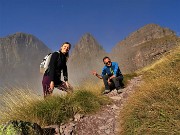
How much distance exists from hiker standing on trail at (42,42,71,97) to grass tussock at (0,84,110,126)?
0.59 meters

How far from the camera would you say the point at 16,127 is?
6934 millimetres

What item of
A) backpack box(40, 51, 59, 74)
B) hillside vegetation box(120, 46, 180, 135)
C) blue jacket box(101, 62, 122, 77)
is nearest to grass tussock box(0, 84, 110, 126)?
backpack box(40, 51, 59, 74)

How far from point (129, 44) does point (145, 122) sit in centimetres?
18863

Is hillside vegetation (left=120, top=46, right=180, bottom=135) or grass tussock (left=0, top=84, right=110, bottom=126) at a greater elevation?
grass tussock (left=0, top=84, right=110, bottom=126)

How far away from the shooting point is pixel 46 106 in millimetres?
9031

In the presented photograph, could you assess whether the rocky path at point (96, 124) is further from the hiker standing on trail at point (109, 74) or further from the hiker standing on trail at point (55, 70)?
the hiker standing on trail at point (109, 74)

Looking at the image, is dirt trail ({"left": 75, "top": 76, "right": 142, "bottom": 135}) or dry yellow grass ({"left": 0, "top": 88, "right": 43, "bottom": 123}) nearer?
A: dirt trail ({"left": 75, "top": 76, "right": 142, "bottom": 135})

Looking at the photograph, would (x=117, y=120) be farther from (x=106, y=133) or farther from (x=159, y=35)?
(x=159, y=35)

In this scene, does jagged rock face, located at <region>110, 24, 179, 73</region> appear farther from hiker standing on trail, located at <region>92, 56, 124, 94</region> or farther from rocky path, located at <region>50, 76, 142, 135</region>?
rocky path, located at <region>50, 76, 142, 135</region>

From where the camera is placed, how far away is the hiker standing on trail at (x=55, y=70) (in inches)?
392

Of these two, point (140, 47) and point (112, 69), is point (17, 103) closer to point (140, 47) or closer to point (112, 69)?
point (112, 69)

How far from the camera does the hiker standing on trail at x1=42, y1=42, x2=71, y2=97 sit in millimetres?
9961

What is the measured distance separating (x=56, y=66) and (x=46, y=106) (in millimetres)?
1638

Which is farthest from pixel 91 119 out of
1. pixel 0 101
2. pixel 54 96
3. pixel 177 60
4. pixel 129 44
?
pixel 129 44
